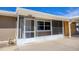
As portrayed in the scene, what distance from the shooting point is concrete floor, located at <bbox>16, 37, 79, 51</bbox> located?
9.08m

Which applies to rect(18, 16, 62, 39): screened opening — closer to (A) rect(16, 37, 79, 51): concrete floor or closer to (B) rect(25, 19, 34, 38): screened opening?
(B) rect(25, 19, 34, 38): screened opening

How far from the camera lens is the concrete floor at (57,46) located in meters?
9.08

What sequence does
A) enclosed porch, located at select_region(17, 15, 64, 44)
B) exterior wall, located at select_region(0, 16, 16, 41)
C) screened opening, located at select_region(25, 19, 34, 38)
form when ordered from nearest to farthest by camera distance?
exterior wall, located at select_region(0, 16, 16, 41) < enclosed porch, located at select_region(17, 15, 64, 44) < screened opening, located at select_region(25, 19, 34, 38)

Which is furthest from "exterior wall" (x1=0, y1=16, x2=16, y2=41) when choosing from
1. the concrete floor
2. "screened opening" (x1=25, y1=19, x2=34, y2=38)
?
the concrete floor

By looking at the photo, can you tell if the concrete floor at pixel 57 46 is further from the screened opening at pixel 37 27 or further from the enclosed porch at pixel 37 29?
the screened opening at pixel 37 27

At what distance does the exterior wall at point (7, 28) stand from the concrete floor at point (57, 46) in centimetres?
159

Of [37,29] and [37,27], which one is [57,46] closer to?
[37,29]

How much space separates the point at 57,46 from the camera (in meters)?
9.49

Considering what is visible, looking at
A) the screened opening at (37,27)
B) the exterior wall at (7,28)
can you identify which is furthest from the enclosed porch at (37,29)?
the exterior wall at (7,28)

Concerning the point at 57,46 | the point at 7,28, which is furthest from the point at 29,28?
the point at 57,46

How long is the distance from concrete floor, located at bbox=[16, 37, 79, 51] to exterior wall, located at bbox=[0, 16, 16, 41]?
1.59m
